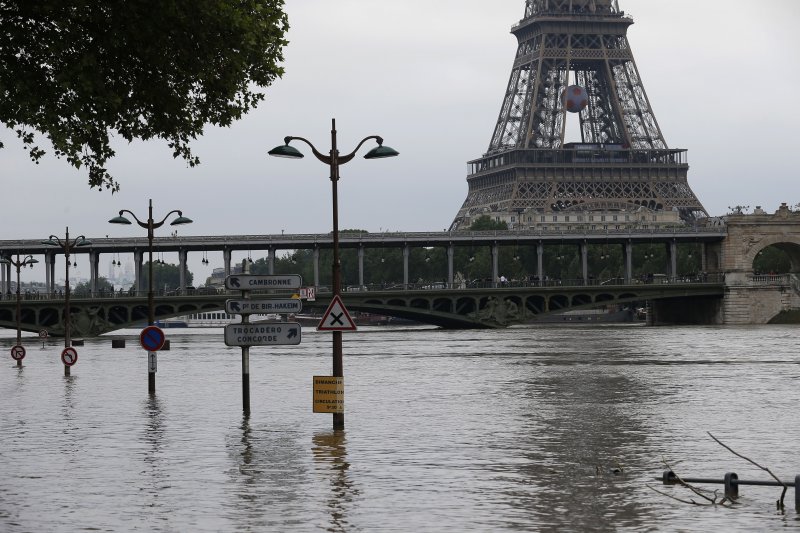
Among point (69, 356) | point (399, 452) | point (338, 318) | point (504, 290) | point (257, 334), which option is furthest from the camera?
point (504, 290)

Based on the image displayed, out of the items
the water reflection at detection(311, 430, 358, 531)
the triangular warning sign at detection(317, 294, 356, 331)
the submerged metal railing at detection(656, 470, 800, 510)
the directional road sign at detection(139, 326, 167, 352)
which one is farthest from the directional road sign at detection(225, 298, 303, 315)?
the submerged metal railing at detection(656, 470, 800, 510)

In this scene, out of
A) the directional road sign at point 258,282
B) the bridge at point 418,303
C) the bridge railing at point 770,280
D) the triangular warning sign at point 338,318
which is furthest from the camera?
the bridge railing at point 770,280

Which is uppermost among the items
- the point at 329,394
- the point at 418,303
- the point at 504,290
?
the point at 504,290

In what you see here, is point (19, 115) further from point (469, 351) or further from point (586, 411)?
point (469, 351)

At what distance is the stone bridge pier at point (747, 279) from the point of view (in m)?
152

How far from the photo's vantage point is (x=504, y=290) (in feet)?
462

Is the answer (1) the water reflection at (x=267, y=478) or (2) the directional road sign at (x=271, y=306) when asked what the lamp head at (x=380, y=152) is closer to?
(2) the directional road sign at (x=271, y=306)

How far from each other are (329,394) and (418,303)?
384 ft

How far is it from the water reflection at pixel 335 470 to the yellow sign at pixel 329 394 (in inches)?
24.3

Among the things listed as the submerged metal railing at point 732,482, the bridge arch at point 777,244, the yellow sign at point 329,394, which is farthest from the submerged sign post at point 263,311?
the bridge arch at point 777,244

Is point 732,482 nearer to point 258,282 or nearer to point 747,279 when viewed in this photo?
point 258,282

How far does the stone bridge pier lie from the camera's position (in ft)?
497

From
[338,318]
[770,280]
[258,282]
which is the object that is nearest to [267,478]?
[338,318]

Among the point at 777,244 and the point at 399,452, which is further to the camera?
the point at 777,244
